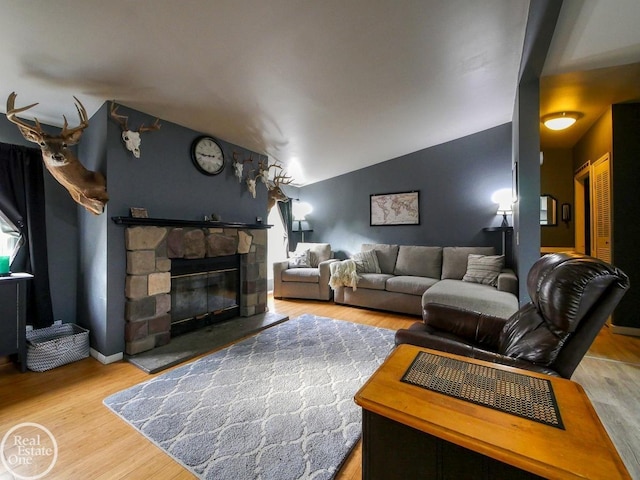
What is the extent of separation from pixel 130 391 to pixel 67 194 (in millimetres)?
2080

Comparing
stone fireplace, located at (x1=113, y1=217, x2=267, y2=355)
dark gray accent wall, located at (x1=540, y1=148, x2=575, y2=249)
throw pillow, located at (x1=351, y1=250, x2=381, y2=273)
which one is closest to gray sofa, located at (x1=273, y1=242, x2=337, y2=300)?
throw pillow, located at (x1=351, y1=250, x2=381, y2=273)

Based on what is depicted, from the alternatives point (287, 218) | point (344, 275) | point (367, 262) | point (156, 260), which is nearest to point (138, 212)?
point (156, 260)

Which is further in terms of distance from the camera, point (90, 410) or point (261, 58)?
point (261, 58)

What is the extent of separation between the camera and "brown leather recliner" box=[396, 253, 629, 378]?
1127 mm

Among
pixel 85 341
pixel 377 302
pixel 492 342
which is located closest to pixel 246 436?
pixel 492 342

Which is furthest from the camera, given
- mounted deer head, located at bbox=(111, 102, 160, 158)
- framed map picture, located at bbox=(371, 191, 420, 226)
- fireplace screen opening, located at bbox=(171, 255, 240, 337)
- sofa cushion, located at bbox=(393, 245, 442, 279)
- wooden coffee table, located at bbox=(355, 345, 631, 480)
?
framed map picture, located at bbox=(371, 191, 420, 226)

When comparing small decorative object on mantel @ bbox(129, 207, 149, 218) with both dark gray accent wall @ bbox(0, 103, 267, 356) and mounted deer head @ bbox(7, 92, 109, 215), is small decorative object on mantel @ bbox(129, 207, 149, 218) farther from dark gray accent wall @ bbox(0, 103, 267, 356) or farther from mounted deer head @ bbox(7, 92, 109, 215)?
mounted deer head @ bbox(7, 92, 109, 215)

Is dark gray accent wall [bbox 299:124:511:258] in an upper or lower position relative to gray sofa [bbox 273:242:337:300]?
upper

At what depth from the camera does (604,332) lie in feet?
10.6

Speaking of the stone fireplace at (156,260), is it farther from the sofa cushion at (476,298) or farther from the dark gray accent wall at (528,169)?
the dark gray accent wall at (528,169)

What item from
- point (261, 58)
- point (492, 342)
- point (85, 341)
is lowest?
point (85, 341)

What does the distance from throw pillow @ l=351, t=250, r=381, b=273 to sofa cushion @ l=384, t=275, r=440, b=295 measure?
1.64ft

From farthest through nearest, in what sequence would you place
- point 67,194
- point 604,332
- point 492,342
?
1. point 604,332
2. point 67,194
3. point 492,342

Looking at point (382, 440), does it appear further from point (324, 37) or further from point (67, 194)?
point (67, 194)
